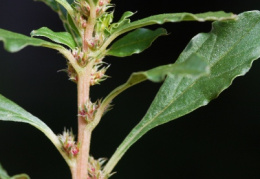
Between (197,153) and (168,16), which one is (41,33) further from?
(197,153)

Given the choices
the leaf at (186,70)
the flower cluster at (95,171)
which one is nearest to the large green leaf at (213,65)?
the flower cluster at (95,171)

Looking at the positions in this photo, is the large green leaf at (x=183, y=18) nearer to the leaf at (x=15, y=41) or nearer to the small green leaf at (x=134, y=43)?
the small green leaf at (x=134, y=43)

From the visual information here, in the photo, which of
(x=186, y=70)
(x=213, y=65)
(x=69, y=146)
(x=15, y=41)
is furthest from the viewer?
(x=213, y=65)

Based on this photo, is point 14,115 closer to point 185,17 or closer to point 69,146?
point 69,146

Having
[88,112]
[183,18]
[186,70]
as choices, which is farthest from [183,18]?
[88,112]

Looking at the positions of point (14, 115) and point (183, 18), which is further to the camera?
point (14, 115)

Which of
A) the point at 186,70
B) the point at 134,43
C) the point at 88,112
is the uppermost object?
the point at 134,43
